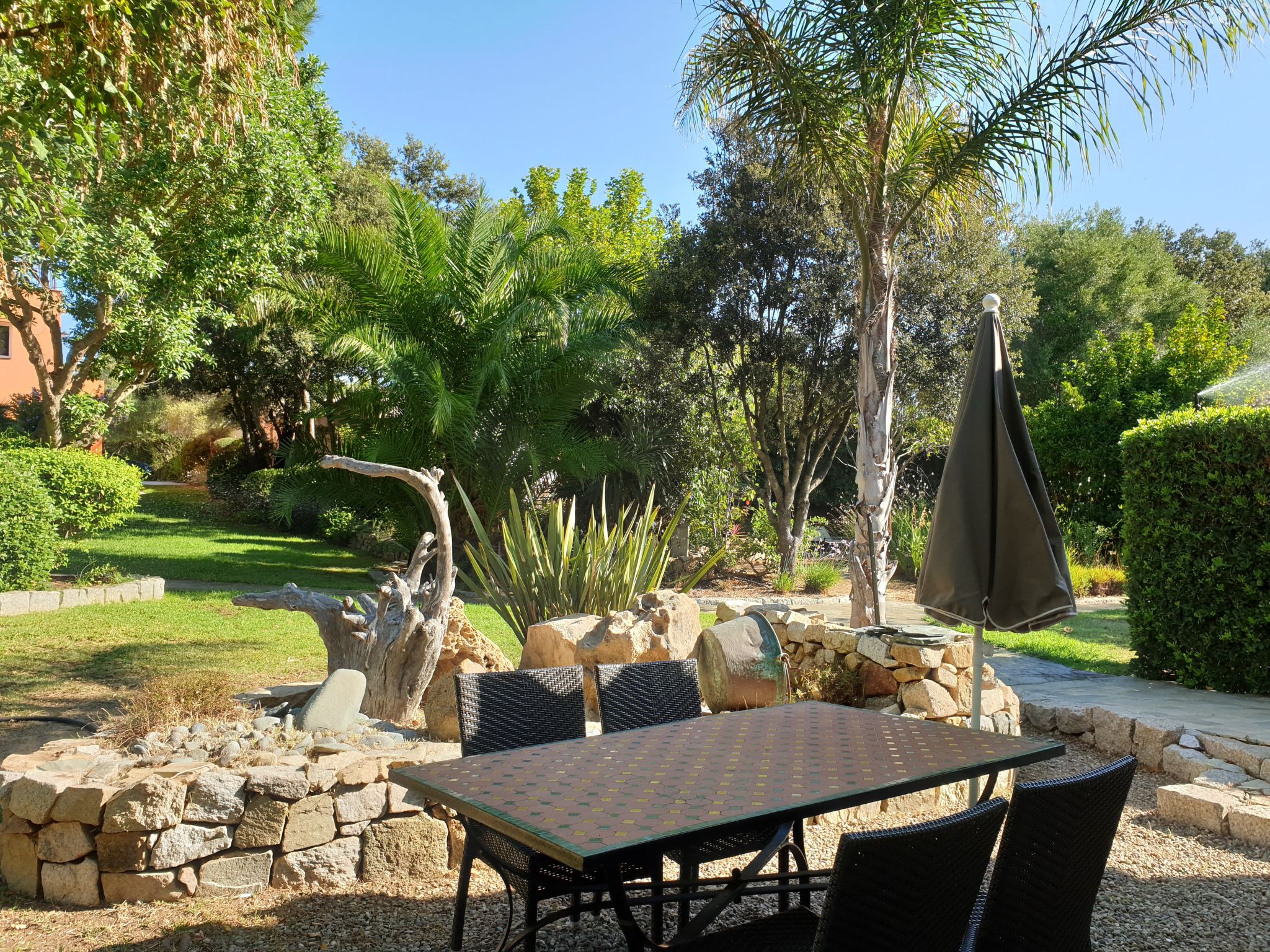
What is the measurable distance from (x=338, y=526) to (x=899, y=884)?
1704 cm

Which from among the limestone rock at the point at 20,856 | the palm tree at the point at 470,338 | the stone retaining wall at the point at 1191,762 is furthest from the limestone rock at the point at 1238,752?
the palm tree at the point at 470,338

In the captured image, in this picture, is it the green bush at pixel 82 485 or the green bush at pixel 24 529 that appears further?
the green bush at pixel 82 485

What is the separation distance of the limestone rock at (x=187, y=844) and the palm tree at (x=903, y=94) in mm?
4861

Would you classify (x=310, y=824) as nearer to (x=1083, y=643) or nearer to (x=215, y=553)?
(x=1083, y=643)

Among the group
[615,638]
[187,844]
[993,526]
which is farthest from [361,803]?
[993,526]

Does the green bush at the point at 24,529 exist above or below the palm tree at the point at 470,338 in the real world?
below

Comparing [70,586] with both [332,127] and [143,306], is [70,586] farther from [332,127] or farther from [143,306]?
[332,127]

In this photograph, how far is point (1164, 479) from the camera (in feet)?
23.3

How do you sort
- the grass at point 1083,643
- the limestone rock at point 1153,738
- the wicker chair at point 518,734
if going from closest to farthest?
the wicker chair at point 518,734 < the limestone rock at point 1153,738 < the grass at point 1083,643

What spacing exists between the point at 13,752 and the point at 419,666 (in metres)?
2.14

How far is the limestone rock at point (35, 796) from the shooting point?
3.51m

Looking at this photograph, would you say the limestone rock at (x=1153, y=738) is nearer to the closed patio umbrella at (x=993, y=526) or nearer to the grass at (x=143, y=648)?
the closed patio umbrella at (x=993, y=526)

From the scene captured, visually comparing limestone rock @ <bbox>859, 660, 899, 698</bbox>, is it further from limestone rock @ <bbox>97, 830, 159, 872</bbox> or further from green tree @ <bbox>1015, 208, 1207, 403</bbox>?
green tree @ <bbox>1015, 208, 1207, 403</bbox>

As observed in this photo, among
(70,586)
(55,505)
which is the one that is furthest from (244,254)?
(70,586)
